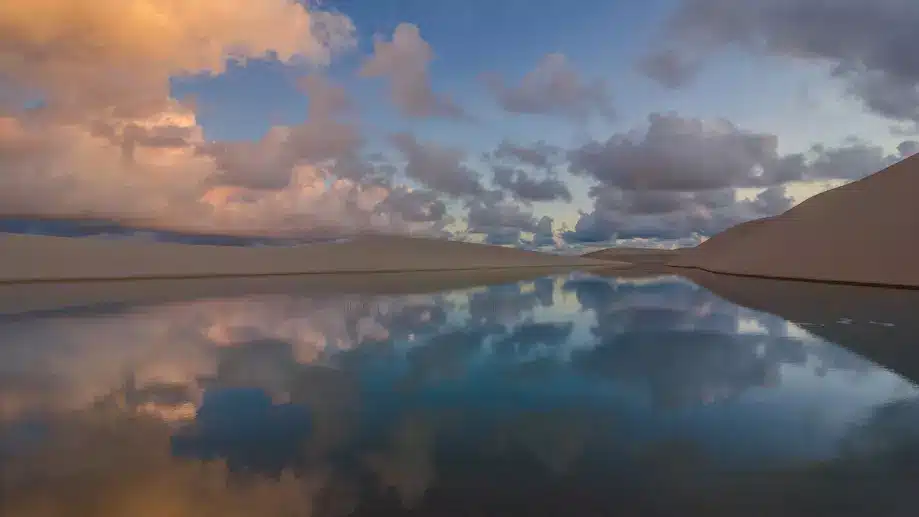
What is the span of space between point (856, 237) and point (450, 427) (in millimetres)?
49098

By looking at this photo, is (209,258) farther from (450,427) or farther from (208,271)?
(450,427)

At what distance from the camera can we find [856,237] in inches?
1678

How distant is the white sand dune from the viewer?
36.3 meters

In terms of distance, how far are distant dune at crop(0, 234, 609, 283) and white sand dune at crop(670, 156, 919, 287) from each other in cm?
4170

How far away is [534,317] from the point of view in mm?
16000

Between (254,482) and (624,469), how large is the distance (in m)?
3.01

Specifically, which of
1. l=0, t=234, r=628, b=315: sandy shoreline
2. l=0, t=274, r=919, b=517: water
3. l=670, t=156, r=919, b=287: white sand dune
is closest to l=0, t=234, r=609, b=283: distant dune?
l=0, t=234, r=628, b=315: sandy shoreline

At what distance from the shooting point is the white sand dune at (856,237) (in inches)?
1428

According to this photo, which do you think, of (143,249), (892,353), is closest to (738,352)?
(892,353)

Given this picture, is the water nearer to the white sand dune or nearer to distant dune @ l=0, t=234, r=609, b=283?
the white sand dune

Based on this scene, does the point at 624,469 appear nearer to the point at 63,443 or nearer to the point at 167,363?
the point at 63,443

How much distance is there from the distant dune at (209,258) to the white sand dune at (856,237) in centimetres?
4170

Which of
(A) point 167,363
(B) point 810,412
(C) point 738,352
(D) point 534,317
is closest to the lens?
(B) point 810,412

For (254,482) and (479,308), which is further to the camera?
(479,308)
